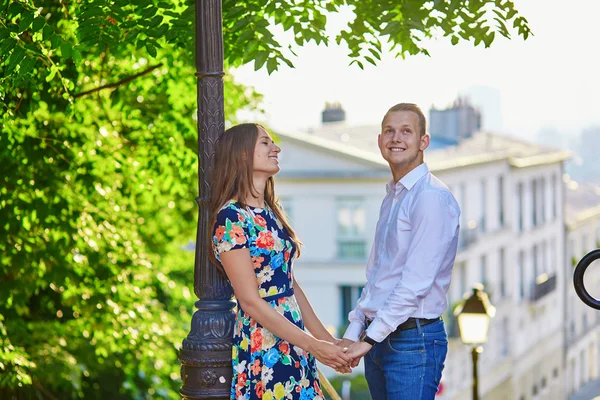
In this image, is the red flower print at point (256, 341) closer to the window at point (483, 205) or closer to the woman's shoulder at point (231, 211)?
the woman's shoulder at point (231, 211)

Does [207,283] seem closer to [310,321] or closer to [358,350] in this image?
[310,321]

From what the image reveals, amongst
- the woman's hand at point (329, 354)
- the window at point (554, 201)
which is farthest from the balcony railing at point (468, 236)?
the woman's hand at point (329, 354)

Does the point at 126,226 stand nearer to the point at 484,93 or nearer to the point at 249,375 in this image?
the point at 249,375

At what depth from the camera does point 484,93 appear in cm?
15500

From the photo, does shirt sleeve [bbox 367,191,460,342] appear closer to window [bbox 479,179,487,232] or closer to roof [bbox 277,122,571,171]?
roof [bbox 277,122,571,171]

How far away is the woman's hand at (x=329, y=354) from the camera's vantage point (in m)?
3.83

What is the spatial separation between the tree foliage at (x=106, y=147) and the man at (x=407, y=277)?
1.21 m

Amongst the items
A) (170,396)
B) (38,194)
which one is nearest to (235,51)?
(38,194)

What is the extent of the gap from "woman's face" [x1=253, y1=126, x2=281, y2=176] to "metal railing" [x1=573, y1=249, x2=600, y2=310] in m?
1.33

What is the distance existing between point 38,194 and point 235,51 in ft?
7.37

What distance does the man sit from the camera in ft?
12.6

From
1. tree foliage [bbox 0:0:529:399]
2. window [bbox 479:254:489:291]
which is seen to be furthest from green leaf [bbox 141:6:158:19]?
window [bbox 479:254:489:291]

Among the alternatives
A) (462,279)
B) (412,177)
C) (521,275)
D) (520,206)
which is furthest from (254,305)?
(521,275)

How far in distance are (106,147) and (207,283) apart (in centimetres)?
472
